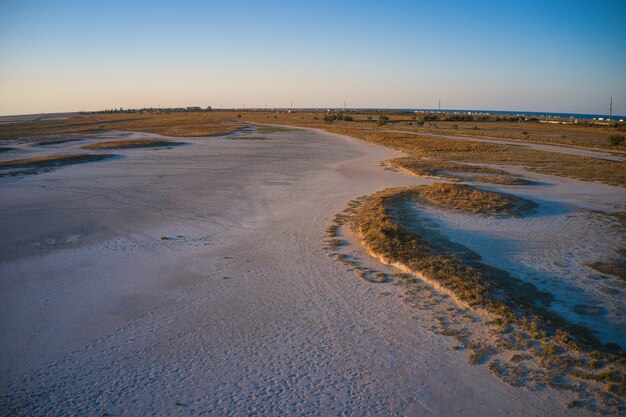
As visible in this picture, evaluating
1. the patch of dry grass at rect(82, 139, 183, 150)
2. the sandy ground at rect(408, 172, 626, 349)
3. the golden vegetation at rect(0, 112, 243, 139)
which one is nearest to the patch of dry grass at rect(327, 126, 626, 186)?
the sandy ground at rect(408, 172, 626, 349)

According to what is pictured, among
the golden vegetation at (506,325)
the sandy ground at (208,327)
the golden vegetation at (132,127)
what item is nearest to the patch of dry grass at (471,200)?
the sandy ground at (208,327)

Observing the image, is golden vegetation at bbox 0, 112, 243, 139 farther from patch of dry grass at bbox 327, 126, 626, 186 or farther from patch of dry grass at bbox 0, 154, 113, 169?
patch of dry grass at bbox 327, 126, 626, 186

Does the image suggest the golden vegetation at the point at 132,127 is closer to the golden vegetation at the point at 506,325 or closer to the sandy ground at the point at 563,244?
the sandy ground at the point at 563,244

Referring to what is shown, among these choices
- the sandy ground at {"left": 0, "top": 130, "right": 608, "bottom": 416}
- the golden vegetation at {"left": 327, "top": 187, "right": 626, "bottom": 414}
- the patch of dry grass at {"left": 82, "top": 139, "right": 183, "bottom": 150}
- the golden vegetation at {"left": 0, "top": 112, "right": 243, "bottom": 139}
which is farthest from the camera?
the golden vegetation at {"left": 0, "top": 112, "right": 243, "bottom": 139}

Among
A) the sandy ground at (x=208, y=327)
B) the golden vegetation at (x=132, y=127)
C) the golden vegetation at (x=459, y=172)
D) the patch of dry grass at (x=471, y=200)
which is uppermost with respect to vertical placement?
the golden vegetation at (x=132, y=127)

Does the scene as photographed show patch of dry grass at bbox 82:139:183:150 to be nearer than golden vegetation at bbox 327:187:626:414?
No

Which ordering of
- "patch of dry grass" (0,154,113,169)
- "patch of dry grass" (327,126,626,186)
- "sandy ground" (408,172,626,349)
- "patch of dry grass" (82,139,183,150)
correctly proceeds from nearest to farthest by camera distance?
"sandy ground" (408,172,626,349) → "patch of dry grass" (327,126,626,186) → "patch of dry grass" (0,154,113,169) → "patch of dry grass" (82,139,183,150)

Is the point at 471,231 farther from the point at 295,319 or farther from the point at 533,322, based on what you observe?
the point at 295,319

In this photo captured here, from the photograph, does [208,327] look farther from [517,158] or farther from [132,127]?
[132,127]

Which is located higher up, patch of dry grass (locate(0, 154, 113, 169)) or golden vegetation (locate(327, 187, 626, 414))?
patch of dry grass (locate(0, 154, 113, 169))

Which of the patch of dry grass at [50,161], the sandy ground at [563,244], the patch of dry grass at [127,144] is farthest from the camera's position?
the patch of dry grass at [127,144]
